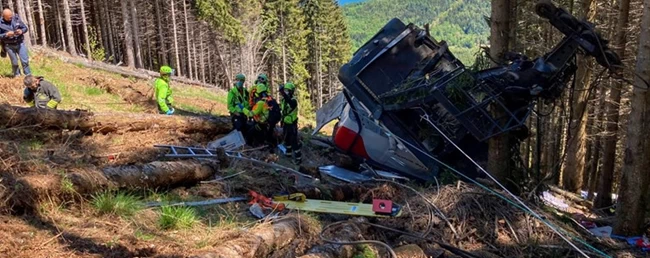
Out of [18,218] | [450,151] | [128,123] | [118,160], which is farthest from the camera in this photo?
[128,123]

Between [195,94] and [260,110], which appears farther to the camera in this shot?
[195,94]

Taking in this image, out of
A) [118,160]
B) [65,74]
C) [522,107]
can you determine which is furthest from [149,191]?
[65,74]

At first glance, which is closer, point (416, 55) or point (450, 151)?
point (450, 151)

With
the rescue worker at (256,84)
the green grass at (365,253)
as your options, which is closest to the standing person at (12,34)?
the rescue worker at (256,84)

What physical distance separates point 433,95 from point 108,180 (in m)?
4.56

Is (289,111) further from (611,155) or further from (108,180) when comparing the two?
(611,155)

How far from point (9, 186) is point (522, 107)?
6.26m

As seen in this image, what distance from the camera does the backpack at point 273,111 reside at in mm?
9758

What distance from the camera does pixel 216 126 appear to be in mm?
9977

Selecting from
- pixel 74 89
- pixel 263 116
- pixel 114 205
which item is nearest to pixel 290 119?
pixel 263 116

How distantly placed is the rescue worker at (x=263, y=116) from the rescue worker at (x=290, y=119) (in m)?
0.23

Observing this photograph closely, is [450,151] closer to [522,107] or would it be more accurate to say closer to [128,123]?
[522,107]

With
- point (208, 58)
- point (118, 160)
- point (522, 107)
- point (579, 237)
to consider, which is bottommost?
point (208, 58)

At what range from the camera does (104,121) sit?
325 inches
